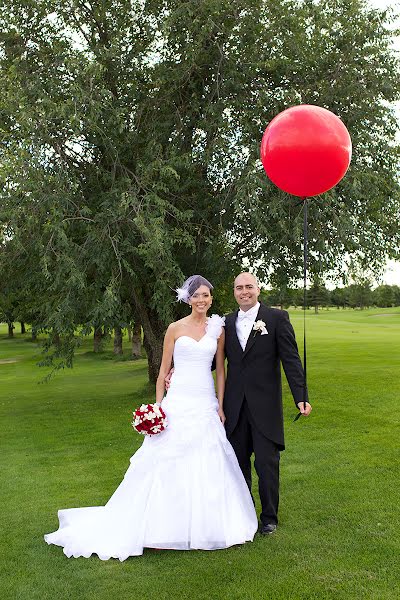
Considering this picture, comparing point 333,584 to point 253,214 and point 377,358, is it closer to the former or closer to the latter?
point 253,214

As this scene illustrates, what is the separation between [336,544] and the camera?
5.70m

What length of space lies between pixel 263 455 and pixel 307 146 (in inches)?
124

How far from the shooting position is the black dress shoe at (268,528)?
598 centimetres

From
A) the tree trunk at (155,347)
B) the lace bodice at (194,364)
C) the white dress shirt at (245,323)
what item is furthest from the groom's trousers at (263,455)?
the tree trunk at (155,347)

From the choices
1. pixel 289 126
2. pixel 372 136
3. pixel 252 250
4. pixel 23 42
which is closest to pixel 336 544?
pixel 289 126

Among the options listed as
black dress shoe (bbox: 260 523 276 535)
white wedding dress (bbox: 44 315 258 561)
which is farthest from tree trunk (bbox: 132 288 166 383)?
black dress shoe (bbox: 260 523 276 535)

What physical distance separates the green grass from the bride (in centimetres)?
16

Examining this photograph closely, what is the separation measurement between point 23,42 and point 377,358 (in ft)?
51.6

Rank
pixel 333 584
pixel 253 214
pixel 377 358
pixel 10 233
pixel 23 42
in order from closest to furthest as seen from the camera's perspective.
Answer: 1. pixel 333 584
2. pixel 253 214
3. pixel 10 233
4. pixel 23 42
5. pixel 377 358

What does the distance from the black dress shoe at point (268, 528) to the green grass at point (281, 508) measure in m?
0.08

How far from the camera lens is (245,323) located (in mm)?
6109

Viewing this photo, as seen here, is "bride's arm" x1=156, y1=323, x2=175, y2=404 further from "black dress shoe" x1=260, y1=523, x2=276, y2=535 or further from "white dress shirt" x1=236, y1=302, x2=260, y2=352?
"black dress shoe" x1=260, y1=523, x2=276, y2=535

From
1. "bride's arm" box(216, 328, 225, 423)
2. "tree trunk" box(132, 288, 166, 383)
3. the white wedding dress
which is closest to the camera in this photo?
the white wedding dress

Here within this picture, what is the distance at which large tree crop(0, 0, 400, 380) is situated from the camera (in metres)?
12.5
